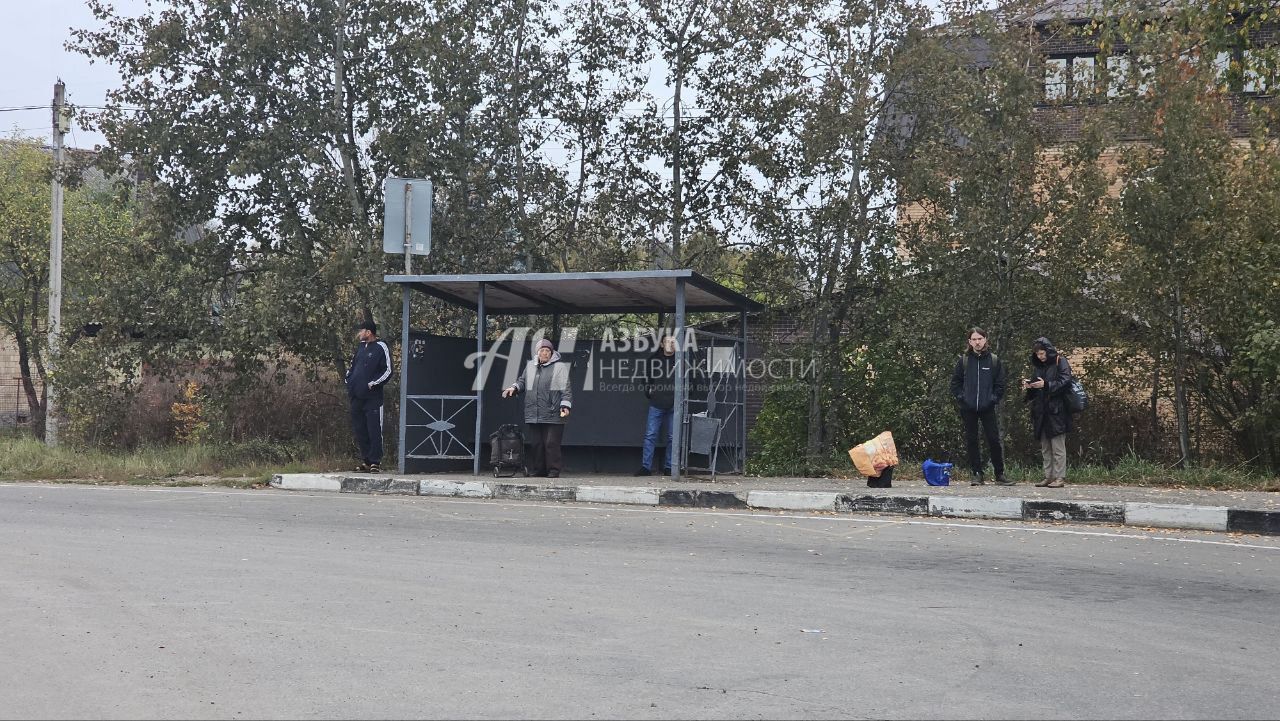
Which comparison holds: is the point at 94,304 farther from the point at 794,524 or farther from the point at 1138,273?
the point at 1138,273

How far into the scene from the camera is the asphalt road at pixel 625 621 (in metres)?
5.10

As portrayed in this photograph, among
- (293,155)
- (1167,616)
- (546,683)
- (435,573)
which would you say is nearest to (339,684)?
(546,683)

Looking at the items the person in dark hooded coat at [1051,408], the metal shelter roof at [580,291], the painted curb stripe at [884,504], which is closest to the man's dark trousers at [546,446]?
the metal shelter roof at [580,291]

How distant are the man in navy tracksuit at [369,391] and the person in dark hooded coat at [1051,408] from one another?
324 inches

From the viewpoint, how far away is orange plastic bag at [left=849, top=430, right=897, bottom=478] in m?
13.9

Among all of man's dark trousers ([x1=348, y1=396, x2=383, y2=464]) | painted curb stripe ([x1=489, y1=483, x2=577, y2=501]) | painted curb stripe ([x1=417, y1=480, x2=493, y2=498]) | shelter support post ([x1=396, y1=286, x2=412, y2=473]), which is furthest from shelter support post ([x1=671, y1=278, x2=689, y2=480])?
man's dark trousers ([x1=348, y1=396, x2=383, y2=464])

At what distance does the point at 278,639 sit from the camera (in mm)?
6078

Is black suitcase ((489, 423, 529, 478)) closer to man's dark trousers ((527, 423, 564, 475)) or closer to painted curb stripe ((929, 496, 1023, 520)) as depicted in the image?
man's dark trousers ((527, 423, 564, 475))

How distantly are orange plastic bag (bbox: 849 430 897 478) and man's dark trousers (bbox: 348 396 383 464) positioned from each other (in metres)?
6.36

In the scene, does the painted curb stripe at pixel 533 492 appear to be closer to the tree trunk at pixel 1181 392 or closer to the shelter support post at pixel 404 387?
the shelter support post at pixel 404 387

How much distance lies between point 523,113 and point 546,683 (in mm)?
15130

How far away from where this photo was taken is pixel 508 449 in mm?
15648

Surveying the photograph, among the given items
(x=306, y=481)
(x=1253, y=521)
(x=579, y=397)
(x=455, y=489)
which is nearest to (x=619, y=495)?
(x=455, y=489)

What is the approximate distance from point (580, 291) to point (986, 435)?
5588 millimetres
